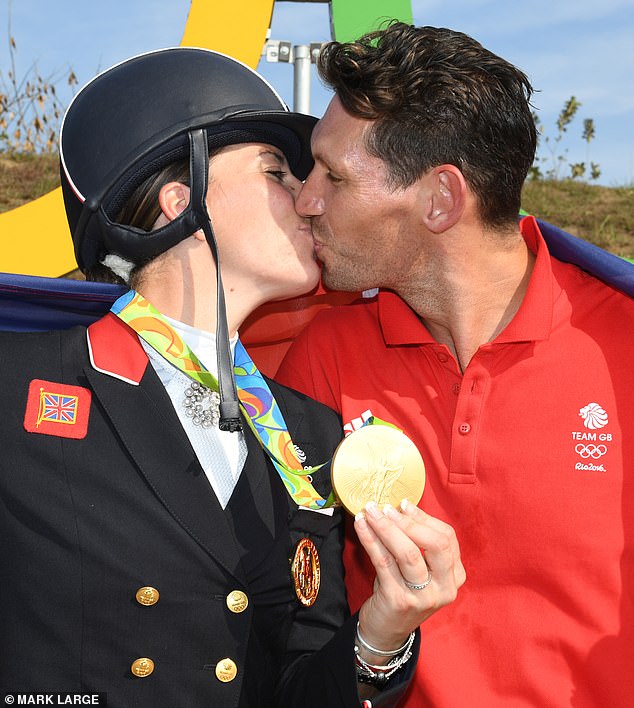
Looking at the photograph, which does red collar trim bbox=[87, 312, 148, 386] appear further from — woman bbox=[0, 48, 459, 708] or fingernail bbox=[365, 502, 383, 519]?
fingernail bbox=[365, 502, 383, 519]

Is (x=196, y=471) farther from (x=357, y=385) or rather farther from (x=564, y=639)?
(x=564, y=639)

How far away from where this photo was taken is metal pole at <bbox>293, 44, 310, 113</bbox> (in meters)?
4.88

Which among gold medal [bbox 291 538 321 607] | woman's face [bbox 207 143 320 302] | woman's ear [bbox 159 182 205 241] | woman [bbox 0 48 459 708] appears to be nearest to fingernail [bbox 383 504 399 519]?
woman [bbox 0 48 459 708]

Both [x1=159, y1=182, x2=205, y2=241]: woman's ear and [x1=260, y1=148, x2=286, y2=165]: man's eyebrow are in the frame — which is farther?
[x1=260, y1=148, x2=286, y2=165]: man's eyebrow

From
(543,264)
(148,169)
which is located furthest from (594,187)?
(148,169)

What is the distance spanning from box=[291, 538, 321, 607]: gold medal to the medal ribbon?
0.42 ft

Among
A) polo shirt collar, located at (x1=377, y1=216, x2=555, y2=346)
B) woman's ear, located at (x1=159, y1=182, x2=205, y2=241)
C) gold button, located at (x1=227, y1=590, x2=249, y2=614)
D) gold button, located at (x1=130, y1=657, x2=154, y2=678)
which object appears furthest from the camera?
polo shirt collar, located at (x1=377, y1=216, x2=555, y2=346)

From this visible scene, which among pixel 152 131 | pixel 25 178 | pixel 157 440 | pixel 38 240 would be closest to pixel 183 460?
pixel 157 440

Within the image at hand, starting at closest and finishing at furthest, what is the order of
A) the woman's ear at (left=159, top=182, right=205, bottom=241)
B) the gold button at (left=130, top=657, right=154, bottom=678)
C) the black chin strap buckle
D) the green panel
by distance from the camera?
the gold button at (left=130, top=657, right=154, bottom=678) < the black chin strap buckle < the woman's ear at (left=159, top=182, right=205, bottom=241) < the green panel

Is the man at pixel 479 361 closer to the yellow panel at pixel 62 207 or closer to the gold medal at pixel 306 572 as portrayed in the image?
the gold medal at pixel 306 572

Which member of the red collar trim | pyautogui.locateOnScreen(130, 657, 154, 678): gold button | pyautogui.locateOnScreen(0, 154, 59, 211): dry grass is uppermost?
pyautogui.locateOnScreen(0, 154, 59, 211): dry grass

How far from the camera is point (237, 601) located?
2.36 meters

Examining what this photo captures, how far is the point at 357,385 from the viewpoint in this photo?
3066mm

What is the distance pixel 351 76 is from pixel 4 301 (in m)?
1.37
